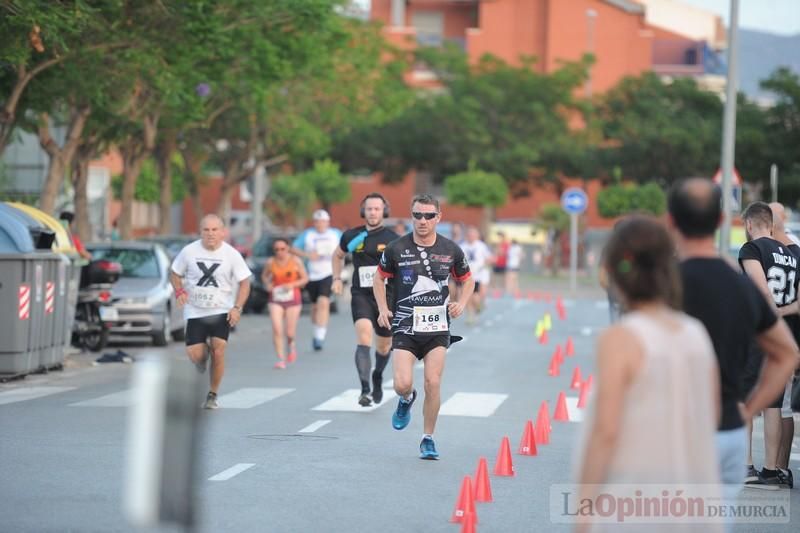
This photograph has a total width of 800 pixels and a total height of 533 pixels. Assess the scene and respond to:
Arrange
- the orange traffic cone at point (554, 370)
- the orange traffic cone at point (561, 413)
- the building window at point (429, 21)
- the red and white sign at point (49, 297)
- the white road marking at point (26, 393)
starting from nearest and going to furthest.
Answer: the orange traffic cone at point (561, 413) < the white road marking at point (26, 393) < the red and white sign at point (49, 297) < the orange traffic cone at point (554, 370) < the building window at point (429, 21)

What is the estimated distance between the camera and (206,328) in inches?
567

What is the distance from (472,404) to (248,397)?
2331mm

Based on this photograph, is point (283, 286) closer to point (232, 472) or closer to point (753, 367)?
point (232, 472)

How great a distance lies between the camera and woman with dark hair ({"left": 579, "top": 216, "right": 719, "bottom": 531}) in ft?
16.2

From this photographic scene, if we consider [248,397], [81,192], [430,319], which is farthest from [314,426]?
[81,192]

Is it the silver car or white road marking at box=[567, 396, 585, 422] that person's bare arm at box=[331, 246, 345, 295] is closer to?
white road marking at box=[567, 396, 585, 422]

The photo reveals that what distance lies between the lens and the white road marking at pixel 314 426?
13350 mm

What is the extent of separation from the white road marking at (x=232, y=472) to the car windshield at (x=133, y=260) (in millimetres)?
12863

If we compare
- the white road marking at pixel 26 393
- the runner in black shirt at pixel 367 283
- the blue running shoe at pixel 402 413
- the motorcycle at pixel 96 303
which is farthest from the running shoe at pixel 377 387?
the motorcycle at pixel 96 303

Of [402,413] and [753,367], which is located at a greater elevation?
[753,367]

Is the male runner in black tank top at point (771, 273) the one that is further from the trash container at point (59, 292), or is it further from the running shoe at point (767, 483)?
the trash container at point (59, 292)

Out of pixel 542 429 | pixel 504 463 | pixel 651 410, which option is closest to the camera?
pixel 651 410

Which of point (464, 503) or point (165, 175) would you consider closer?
point (464, 503)

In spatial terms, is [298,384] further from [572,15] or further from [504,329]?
[572,15]
